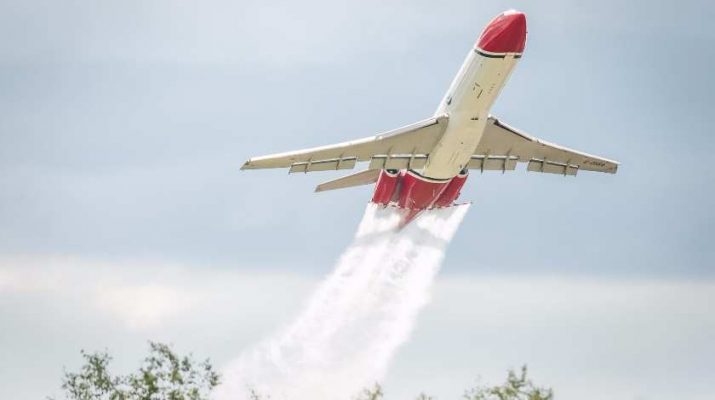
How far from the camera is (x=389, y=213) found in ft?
271

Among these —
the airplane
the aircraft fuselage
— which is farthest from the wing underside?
the aircraft fuselage

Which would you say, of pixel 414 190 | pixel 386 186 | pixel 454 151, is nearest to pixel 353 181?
pixel 386 186

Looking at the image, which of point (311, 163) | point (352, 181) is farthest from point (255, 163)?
point (352, 181)

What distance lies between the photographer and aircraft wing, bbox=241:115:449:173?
243 feet

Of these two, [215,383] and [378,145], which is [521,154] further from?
[215,383]

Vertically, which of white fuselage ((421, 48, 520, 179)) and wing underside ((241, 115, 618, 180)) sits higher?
wing underside ((241, 115, 618, 180))

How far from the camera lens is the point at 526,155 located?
8175 centimetres

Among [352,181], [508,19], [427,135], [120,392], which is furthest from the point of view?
[352,181]

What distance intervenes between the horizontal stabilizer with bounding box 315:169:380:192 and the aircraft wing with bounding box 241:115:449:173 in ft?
9.09

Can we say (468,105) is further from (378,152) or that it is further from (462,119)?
(378,152)

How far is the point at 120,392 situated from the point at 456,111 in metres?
26.1

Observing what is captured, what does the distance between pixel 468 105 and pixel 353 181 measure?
13.2 meters

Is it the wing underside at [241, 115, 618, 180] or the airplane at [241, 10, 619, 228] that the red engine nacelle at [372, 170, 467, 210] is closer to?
the airplane at [241, 10, 619, 228]

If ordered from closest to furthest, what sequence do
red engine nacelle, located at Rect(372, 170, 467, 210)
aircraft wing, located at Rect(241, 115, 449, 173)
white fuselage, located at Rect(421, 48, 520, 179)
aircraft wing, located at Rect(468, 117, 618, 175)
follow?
white fuselage, located at Rect(421, 48, 520, 179) → aircraft wing, located at Rect(241, 115, 449, 173) → red engine nacelle, located at Rect(372, 170, 467, 210) → aircraft wing, located at Rect(468, 117, 618, 175)
